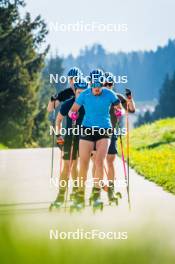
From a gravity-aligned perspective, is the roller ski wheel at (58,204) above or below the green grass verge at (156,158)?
below

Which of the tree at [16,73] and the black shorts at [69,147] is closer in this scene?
the black shorts at [69,147]

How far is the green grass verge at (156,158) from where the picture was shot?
10.4 metres

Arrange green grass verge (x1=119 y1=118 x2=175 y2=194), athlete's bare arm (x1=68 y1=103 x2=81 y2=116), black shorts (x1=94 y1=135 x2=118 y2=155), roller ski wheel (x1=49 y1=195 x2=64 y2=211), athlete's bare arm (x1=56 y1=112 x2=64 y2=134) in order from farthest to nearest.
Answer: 1. green grass verge (x1=119 y1=118 x2=175 y2=194)
2. black shorts (x1=94 y1=135 x2=118 y2=155)
3. athlete's bare arm (x1=56 y1=112 x2=64 y2=134)
4. athlete's bare arm (x1=68 y1=103 x2=81 y2=116)
5. roller ski wheel (x1=49 y1=195 x2=64 y2=211)

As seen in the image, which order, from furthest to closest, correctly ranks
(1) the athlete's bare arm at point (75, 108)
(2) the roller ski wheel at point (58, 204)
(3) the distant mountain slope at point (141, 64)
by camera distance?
(3) the distant mountain slope at point (141, 64) < (1) the athlete's bare arm at point (75, 108) < (2) the roller ski wheel at point (58, 204)

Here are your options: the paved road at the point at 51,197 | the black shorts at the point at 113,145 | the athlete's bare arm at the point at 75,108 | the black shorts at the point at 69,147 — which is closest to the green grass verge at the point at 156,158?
the paved road at the point at 51,197

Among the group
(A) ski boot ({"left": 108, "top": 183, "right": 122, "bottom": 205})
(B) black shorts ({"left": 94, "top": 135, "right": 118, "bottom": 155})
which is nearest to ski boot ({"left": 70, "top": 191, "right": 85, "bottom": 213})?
(A) ski boot ({"left": 108, "top": 183, "right": 122, "bottom": 205})

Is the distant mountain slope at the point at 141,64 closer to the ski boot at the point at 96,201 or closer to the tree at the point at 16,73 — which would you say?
the tree at the point at 16,73

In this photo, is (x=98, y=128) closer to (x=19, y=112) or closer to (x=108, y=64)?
(x=19, y=112)

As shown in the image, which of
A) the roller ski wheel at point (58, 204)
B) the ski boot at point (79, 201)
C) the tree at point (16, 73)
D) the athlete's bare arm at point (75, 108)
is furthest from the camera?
the tree at point (16, 73)

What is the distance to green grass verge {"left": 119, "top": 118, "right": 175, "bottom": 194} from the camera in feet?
34.0

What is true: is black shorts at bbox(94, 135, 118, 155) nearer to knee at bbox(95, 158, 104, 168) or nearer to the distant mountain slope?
knee at bbox(95, 158, 104, 168)

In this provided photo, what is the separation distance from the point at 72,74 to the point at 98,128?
69cm

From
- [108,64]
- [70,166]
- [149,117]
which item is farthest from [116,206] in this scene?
[108,64]

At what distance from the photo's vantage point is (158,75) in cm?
15962
